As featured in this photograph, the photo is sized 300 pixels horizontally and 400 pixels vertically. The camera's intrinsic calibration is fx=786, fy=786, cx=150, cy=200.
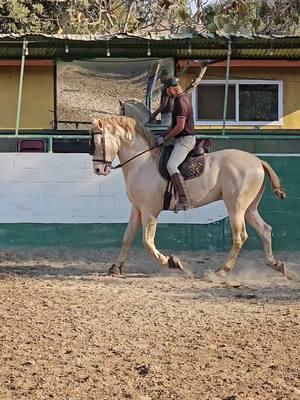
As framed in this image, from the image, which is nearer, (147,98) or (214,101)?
(147,98)

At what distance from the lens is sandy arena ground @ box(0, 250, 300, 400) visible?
5328 mm

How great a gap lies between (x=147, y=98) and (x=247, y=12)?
9.21 metres

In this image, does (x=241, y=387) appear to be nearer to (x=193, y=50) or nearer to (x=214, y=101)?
(x=193, y=50)

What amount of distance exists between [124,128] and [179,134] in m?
0.72

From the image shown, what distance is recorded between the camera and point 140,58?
14859 mm

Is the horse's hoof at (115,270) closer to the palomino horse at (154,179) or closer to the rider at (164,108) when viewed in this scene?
the palomino horse at (154,179)

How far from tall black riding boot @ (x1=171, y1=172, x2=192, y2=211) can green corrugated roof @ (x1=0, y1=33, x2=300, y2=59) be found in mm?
3494

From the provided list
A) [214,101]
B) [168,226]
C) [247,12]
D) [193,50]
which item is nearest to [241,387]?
[168,226]

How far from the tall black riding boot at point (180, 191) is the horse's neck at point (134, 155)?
1.25ft

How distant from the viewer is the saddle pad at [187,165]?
10.1 metres

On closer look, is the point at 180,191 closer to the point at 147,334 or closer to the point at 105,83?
the point at 147,334

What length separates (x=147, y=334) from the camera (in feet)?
22.3

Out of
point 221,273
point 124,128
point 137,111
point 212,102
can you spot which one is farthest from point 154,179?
point 212,102

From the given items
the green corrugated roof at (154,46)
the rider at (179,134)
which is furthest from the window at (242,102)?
the rider at (179,134)
